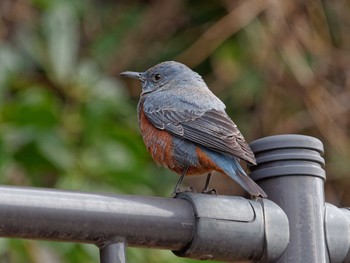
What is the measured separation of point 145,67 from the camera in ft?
26.4

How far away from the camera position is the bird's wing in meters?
4.10

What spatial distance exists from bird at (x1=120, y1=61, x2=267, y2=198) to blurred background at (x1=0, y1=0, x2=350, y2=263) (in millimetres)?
802

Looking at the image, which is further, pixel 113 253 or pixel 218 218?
pixel 218 218

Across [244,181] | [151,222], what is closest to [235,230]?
[151,222]

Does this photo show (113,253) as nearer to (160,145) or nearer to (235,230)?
(235,230)

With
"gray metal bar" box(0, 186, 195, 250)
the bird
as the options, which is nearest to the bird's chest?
the bird

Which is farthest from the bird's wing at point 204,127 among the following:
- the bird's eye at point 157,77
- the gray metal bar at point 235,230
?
the gray metal bar at point 235,230

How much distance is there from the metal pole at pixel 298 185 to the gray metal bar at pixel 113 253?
52cm

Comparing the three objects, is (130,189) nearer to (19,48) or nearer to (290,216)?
(19,48)

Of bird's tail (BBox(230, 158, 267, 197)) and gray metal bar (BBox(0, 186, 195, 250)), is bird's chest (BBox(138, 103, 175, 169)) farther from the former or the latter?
gray metal bar (BBox(0, 186, 195, 250))

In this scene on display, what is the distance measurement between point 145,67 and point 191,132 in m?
3.76

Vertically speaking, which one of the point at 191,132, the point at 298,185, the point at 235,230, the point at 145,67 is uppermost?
the point at 298,185

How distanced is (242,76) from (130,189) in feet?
7.04

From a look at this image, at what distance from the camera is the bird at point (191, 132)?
413 centimetres
